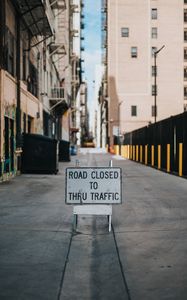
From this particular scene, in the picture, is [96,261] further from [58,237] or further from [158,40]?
[158,40]

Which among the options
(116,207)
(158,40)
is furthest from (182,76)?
(116,207)

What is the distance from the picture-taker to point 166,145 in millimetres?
25203

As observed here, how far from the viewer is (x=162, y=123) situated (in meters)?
→ 26.7

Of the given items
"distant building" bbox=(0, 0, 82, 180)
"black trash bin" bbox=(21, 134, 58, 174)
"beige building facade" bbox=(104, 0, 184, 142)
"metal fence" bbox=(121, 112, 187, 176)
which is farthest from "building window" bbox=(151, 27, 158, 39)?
"black trash bin" bbox=(21, 134, 58, 174)

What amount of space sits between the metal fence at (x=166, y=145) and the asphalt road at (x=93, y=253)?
9.19 metres

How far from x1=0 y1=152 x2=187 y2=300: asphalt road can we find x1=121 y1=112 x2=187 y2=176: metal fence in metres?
9.19

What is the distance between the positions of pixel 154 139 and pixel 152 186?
13.8m

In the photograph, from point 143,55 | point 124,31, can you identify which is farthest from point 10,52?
point 124,31

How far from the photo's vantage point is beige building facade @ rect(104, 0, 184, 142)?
7950 centimetres

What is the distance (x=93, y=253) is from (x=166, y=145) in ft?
61.8

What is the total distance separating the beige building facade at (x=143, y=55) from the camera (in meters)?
79.5

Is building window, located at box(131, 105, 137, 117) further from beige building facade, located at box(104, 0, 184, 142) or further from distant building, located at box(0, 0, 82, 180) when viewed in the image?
distant building, located at box(0, 0, 82, 180)

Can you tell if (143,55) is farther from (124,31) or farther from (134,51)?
(124,31)

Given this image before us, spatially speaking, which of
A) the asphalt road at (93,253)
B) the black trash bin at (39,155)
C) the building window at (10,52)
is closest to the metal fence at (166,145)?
the black trash bin at (39,155)
